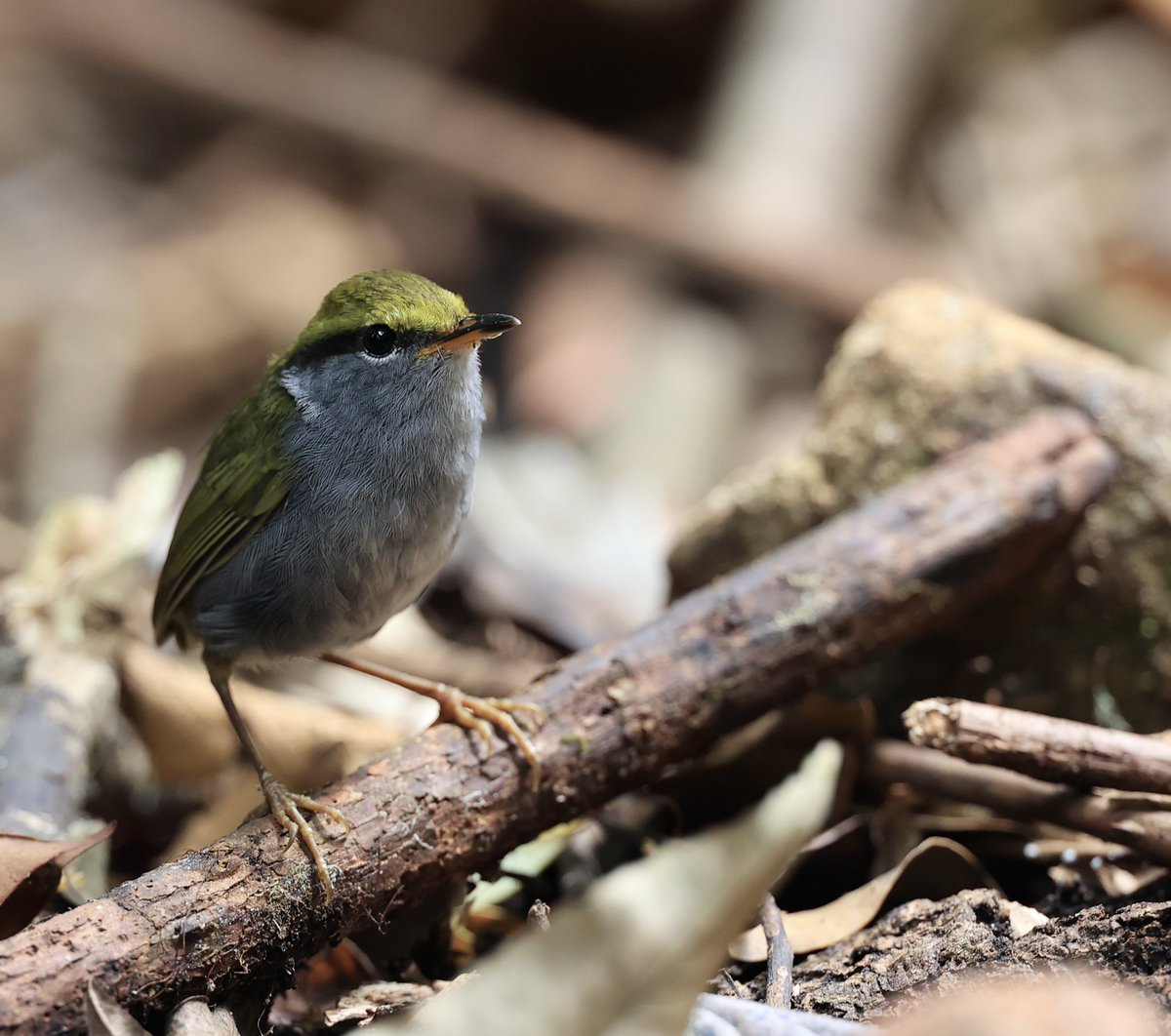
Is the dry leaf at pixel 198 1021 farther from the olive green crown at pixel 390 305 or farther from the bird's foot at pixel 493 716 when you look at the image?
the olive green crown at pixel 390 305

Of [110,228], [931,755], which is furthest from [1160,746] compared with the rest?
[110,228]

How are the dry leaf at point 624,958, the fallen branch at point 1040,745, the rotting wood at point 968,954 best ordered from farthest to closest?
the fallen branch at point 1040,745 → the rotting wood at point 968,954 → the dry leaf at point 624,958

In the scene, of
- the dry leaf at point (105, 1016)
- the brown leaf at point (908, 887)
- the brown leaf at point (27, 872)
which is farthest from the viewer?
the brown leaf at point (908, 887)

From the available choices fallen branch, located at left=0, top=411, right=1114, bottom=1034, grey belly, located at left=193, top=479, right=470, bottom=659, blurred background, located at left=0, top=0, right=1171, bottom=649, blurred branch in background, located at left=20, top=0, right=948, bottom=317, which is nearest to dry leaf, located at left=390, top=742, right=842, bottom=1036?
fallen branch, located at left=0, top=411, right=1114, bottom=1034

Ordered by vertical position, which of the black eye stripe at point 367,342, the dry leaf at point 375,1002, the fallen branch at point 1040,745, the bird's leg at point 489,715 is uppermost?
the black eye stripe at point 367,342

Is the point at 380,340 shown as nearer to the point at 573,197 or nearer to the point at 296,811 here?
the point at 296,811

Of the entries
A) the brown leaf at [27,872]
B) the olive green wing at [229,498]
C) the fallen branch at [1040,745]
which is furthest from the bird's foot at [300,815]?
the fallen branch at [1040,745]
